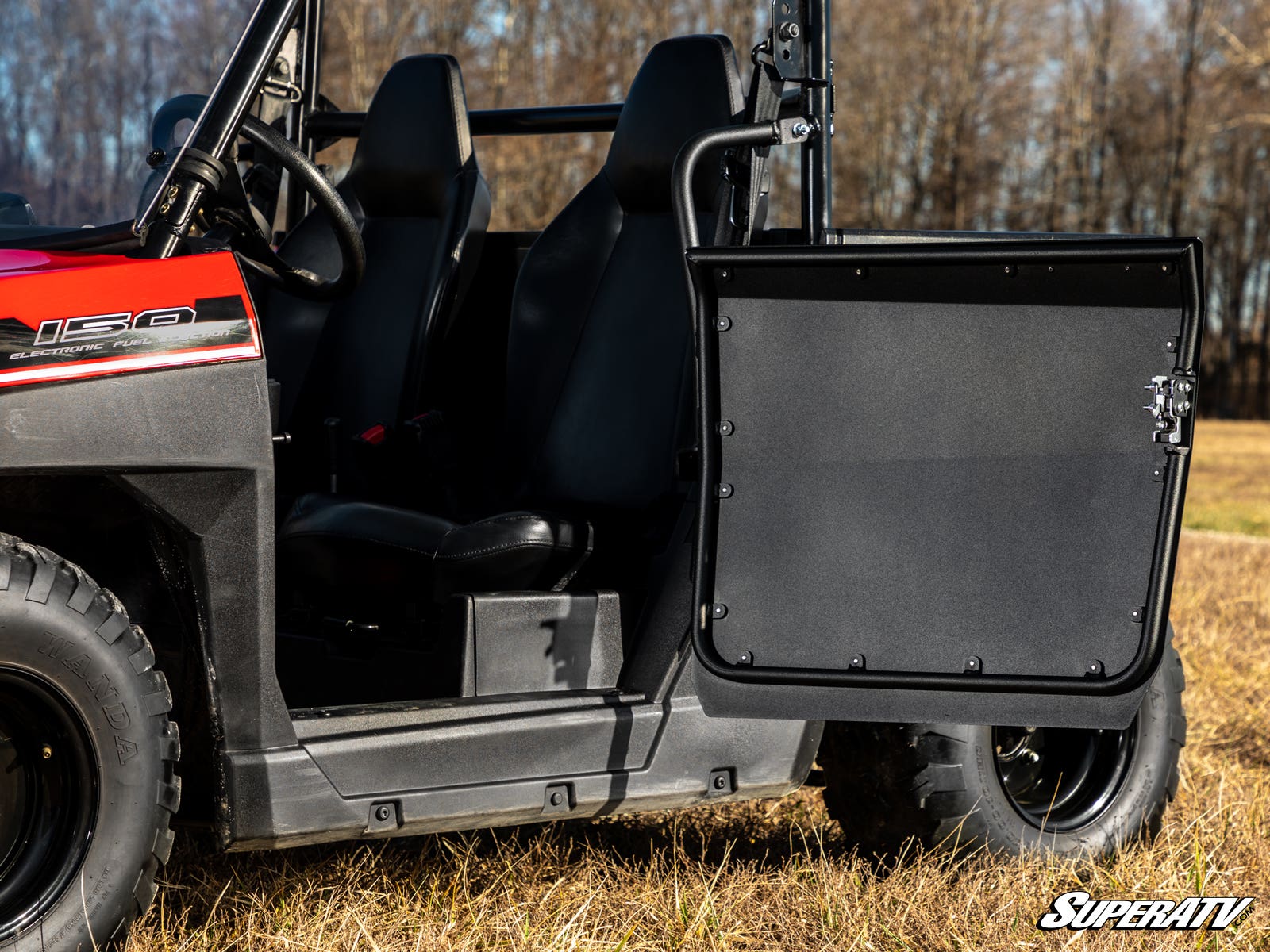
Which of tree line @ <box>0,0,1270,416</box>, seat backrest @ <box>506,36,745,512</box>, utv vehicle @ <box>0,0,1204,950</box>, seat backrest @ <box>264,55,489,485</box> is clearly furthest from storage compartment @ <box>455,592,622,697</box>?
tree line @ <box>0,0,1270,416</box>

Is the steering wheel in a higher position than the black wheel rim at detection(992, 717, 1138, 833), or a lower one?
higher

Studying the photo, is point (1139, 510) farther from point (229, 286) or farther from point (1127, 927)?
point (229, 286)

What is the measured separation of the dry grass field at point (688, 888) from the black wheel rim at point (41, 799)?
0.26 meters

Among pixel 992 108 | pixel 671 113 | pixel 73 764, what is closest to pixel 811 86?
pixel 671 113

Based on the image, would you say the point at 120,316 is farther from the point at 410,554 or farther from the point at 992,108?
the point at 992,108

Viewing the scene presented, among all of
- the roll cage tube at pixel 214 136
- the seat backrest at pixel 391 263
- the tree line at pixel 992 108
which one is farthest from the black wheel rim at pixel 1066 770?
the tree line at pixel 992 108

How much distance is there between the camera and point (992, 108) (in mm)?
23422

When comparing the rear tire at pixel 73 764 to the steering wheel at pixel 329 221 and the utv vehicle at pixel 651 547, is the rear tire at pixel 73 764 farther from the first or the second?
the steering wheel at pixel 329 221

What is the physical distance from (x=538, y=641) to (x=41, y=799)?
2.61 ft

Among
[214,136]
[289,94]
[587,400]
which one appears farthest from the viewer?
[289,94]

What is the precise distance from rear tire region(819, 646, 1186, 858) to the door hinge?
678mm

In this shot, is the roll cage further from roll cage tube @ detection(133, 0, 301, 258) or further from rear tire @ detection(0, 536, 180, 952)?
rear tire @ detection(0, 536, 180, 952)

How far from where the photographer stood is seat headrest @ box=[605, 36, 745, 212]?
8.99 feet

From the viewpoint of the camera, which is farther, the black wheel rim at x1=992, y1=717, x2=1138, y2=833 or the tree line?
the tree line
